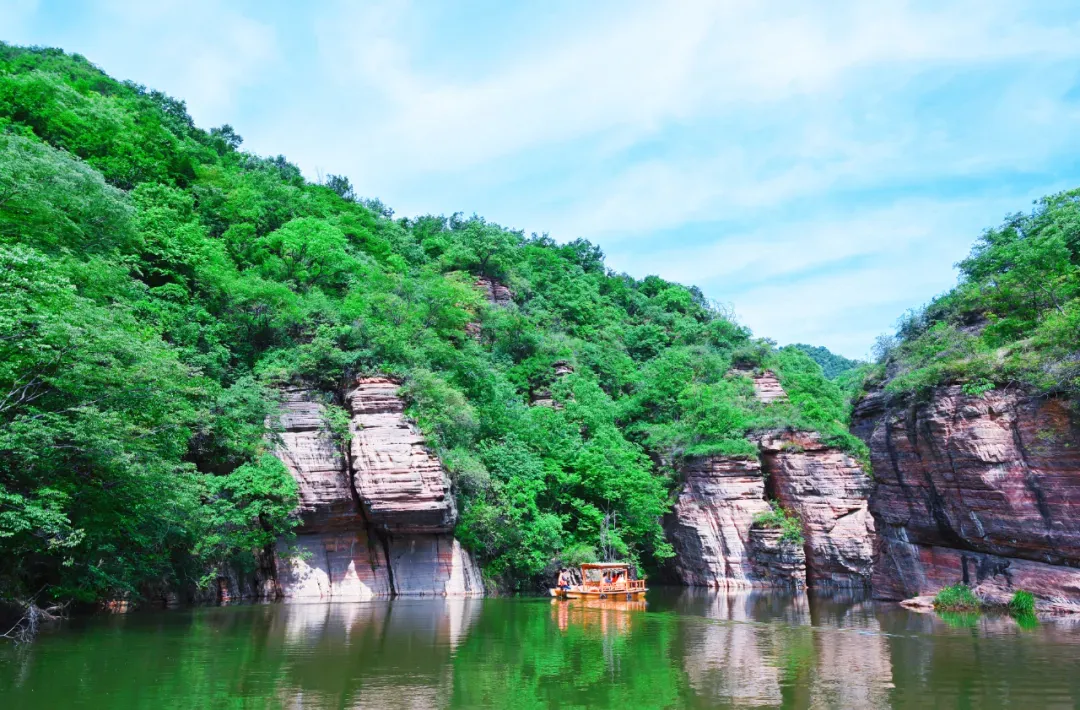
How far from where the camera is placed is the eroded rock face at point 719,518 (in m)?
38.3

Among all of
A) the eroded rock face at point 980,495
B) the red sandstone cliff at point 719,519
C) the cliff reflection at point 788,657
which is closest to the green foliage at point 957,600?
the eroded rock face at point 980,495

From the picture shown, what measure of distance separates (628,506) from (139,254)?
2517cm

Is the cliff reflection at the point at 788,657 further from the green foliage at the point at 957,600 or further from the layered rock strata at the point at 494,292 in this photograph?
the layered rock strata at the point at 494,292

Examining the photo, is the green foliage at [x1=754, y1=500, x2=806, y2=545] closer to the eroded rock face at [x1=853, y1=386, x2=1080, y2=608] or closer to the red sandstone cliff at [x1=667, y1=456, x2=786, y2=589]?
the red sandstone cliff at [x1=667, y1=456, x2=786, y2=589]

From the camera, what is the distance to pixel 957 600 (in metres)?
22.1

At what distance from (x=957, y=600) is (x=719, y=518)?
681 inches

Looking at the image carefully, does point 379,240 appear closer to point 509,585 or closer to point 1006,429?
point 509,585

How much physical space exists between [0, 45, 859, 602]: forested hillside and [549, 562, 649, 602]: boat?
2.33m

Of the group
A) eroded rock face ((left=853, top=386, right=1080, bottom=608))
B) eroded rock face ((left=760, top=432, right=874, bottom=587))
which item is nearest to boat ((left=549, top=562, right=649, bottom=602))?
eroded rock face ((left=853, top=386, right=1080, bottom=608))

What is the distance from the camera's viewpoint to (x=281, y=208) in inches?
1673

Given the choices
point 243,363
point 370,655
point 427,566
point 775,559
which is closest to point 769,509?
point 775,559

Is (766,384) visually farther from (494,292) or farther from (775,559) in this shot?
(494,292)

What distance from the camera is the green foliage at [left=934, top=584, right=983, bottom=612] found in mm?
21602

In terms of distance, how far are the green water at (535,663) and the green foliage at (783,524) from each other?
16.0m
